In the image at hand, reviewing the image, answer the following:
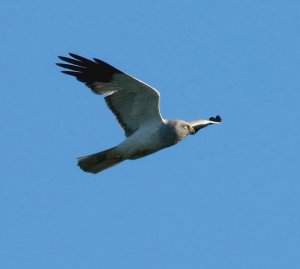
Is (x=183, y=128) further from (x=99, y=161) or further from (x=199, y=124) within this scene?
(x=99, y=161)

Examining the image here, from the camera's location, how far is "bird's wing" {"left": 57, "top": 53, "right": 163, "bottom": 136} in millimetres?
24188

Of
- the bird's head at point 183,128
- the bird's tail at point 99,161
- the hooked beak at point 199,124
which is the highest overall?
the hooked beak at point 199,124

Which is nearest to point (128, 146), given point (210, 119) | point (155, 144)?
point (155, 144)

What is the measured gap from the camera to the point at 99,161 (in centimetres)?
2447

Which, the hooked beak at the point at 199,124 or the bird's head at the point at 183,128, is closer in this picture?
the bird's head at the point at 183,128

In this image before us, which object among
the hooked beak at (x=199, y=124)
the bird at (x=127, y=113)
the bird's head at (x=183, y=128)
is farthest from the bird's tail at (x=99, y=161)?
the hooked beak at (x=199, y=124)

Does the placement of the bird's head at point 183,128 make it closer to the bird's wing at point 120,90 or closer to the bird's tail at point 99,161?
the bird's wing at point 120,90

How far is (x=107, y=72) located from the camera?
79.6ft

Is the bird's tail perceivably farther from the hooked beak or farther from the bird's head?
the hooked beak

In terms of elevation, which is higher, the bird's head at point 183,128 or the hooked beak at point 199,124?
the hooked beak at point 199,124

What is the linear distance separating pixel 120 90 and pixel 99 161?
126cm

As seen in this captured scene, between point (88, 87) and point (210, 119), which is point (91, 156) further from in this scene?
point (210, 119)

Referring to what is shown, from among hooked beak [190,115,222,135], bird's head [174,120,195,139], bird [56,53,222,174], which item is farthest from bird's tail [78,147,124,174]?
hooked beak [190,115,222,135]

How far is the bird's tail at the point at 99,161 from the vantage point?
24375 mm
